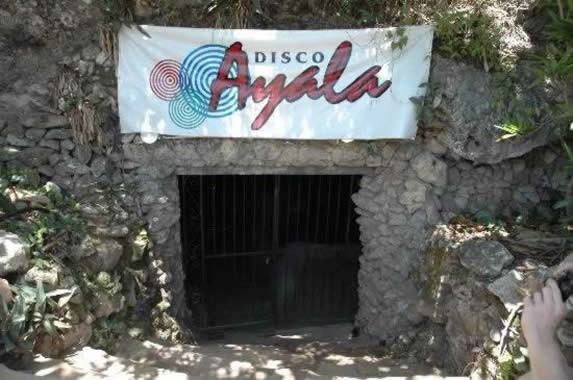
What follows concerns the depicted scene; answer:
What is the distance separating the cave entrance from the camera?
19.0ft

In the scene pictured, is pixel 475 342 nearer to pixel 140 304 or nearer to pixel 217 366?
pixel 217 366

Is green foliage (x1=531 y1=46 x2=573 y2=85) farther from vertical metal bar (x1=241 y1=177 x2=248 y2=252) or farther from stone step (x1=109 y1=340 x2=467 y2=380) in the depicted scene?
vertical metal bar (x1=241 y1=177 x2=248 y2=252)

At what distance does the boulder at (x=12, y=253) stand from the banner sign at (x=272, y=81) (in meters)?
1.43

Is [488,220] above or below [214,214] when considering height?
above

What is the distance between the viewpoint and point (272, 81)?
13.9ft

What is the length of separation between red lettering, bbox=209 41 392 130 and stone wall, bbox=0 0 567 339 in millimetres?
430

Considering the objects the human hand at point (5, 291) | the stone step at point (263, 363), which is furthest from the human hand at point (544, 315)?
the human hand at point (5, 291)

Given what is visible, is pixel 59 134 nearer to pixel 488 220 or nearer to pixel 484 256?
pixel 484 256

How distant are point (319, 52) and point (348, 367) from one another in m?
2.72

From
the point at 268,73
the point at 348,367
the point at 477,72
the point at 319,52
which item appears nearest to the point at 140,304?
the point at 348,367

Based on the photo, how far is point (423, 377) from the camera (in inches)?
136

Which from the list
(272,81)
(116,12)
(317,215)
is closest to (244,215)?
(317,215)

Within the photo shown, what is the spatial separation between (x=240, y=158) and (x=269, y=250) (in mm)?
1705

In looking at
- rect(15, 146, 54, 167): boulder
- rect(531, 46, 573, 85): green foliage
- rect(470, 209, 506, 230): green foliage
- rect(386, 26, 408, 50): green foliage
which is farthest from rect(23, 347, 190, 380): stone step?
rect(531, 46, 573, 85): green foliage
